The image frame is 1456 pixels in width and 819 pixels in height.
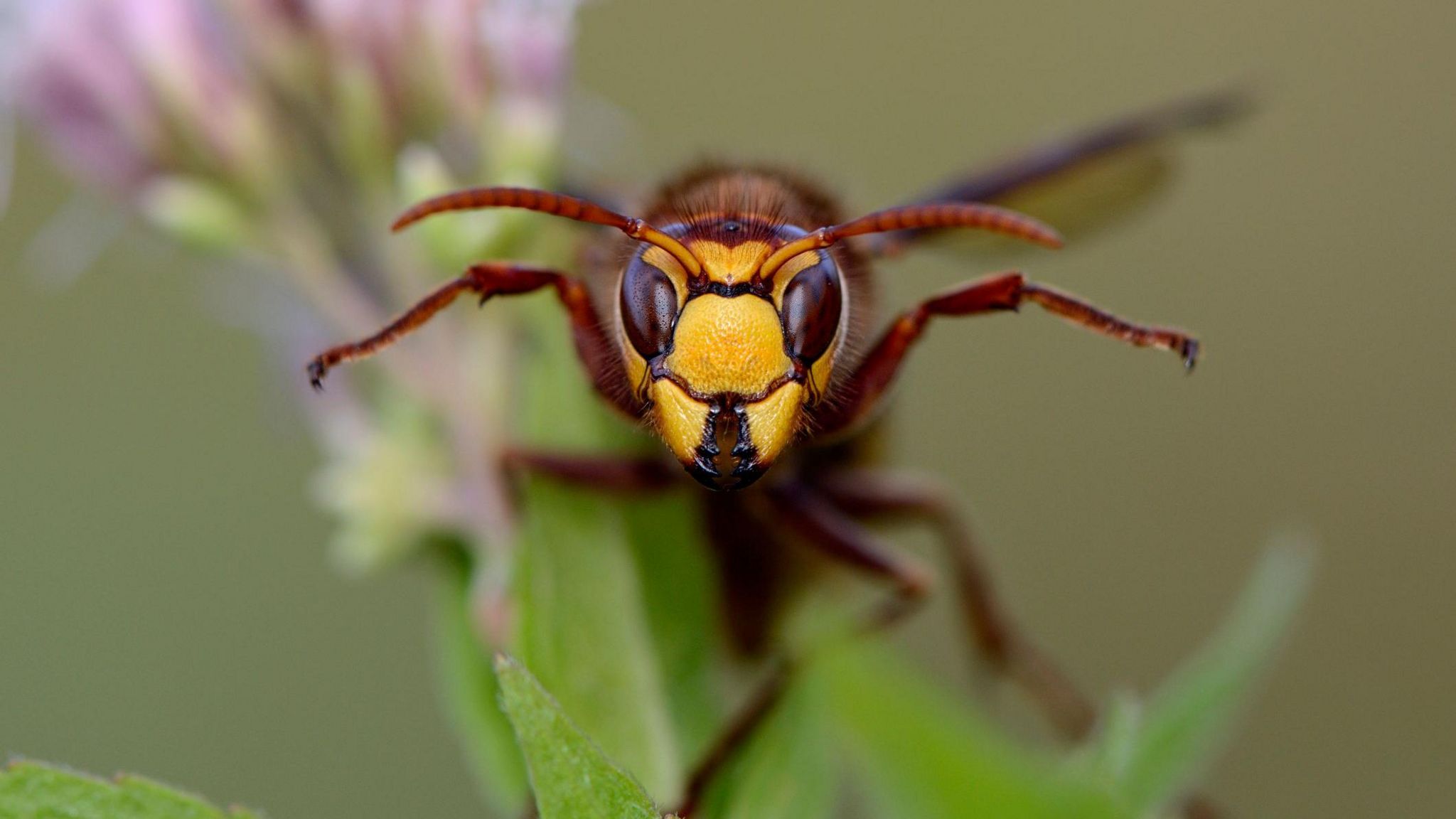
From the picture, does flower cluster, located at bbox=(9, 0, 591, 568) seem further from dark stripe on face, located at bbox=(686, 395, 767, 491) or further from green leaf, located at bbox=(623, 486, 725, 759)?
dark stripe on face, located at bbox=(686, 395, 767, 491)

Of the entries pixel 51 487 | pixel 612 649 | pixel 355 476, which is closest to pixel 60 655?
pixel 51 487

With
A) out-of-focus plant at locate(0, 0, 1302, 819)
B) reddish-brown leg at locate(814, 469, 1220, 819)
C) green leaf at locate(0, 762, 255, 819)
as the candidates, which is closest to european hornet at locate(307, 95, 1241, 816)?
out-of-focus plant at locate(0, 0, 1302, 819)

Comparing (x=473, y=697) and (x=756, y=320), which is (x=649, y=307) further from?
(x=473, y=697)

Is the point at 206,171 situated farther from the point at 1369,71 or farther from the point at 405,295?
the point at 1369,71

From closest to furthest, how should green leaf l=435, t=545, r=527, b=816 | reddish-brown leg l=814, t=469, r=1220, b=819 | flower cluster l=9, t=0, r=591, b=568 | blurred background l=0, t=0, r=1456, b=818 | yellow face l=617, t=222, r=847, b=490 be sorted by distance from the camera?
yellow face l=617, t=222, r=847, b=490 → green leaf l=435, t=545, r=527, b=816 → flower cluster l=9, t=0, r=591, b=568 → reddish-brown leg l=814, t=469, r=1220, b=819 → blurred background l=0, t=0, r=1456, b=818

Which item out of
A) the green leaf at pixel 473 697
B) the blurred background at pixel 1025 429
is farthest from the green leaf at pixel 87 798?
the blurred background at pixel 1025 429

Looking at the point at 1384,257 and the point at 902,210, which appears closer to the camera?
the point at 902,210
